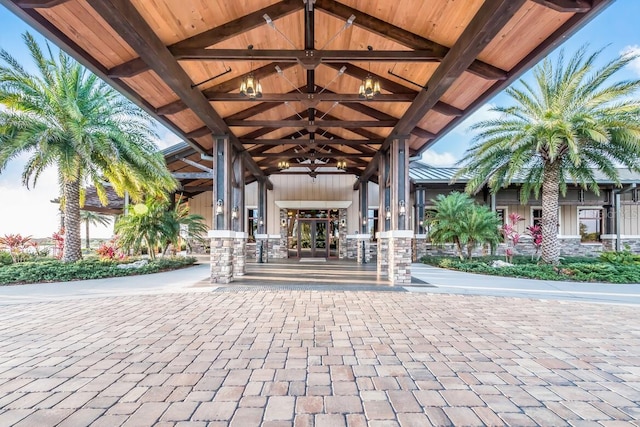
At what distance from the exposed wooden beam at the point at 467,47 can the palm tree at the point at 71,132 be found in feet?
25.5

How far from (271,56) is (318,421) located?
16.1 feet

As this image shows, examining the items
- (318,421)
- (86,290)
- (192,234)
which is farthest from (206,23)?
(192,234)

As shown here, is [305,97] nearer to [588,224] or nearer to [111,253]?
[111,253]

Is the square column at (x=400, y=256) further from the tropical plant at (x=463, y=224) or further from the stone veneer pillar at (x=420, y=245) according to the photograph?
the stone veneer pillar at (x=420, y=245)

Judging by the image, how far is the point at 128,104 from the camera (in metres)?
10.3

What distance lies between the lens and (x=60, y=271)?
28.2ft

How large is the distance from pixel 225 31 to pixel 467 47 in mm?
3529

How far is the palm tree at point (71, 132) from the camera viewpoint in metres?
8.49

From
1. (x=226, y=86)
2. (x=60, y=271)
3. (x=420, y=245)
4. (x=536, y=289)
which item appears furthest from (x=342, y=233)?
(x=60, y=271)

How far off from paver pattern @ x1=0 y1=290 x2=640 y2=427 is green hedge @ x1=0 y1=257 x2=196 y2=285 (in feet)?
10.1

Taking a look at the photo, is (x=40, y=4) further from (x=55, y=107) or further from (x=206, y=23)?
(x=55, y=107)

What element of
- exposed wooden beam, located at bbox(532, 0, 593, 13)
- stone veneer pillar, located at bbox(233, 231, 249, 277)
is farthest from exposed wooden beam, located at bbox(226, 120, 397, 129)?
exposed wooden beam, located at bbox(532, 0, 593, 13)

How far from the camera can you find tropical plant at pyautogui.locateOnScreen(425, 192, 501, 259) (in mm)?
11562

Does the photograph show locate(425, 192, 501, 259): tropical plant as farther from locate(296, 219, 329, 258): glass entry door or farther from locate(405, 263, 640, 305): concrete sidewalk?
locate(296, 219, 329, 258): glass entry door
